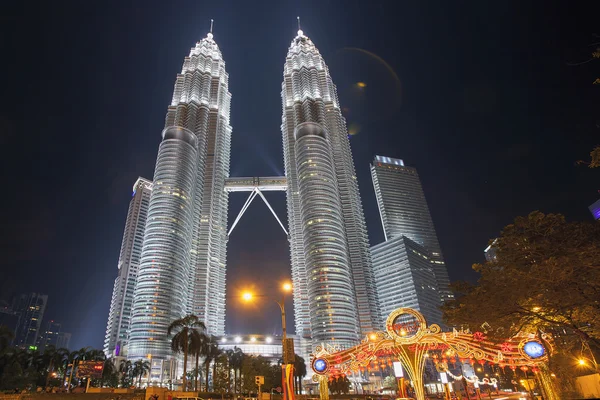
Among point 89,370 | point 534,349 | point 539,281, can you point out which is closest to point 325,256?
point 89,370

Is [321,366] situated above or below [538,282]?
below

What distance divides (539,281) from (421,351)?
459 inches

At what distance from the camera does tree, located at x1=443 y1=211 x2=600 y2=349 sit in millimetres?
22406

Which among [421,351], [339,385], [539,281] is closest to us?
[539,281]

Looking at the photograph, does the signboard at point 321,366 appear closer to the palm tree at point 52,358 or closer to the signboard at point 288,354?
the signboard at point 288,354

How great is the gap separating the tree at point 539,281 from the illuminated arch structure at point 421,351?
3.95ft

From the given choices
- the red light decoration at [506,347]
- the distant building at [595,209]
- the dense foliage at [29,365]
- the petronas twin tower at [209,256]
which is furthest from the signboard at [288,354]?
the distant building at [595,209]

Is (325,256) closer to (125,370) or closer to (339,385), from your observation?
(339,385)

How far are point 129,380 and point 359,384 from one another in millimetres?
85401

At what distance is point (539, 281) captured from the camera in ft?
76.1

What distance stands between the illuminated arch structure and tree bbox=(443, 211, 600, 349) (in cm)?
121

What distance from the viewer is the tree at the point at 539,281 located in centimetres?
2241

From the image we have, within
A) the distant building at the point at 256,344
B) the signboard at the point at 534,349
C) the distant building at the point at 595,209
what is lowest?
the signboard at the point at 534,349

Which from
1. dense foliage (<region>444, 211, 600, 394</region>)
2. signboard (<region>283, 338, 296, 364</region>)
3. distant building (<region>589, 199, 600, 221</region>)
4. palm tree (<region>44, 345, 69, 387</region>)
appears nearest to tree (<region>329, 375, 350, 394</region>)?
palm tree (<region>44, 345, 69, 387</region>)
